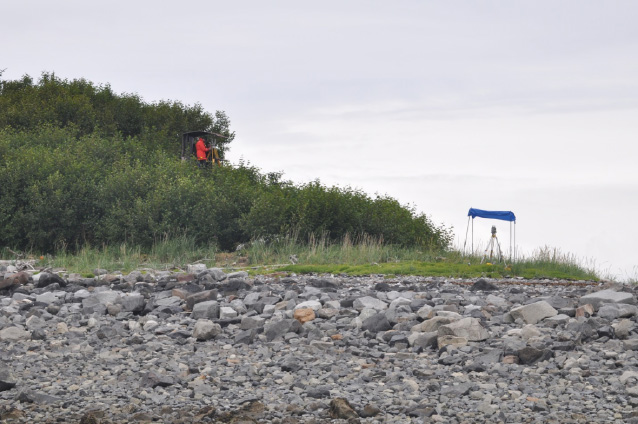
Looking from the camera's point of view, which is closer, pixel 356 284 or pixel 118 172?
pixel 356 284

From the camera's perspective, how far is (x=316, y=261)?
67.1 ft

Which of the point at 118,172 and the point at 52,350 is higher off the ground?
the point at 118,172

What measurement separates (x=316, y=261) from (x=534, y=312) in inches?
430

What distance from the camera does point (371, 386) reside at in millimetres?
7336

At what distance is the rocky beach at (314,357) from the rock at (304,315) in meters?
0.02

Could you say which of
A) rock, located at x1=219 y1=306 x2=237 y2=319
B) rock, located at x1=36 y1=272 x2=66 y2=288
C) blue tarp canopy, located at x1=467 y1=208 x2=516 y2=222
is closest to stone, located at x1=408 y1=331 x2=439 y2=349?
rock, located at x1=219 y1=306 x2=237 y2=319

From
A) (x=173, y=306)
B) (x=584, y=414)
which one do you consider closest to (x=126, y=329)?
(x=173, y=306)

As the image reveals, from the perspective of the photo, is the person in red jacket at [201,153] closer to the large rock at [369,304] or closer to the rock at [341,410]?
the large rock at [369,304]

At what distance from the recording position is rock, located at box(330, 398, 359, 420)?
6.46 m

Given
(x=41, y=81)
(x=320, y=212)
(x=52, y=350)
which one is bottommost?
(x=52, y=350)

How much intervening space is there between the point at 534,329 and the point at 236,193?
18714 millimetres

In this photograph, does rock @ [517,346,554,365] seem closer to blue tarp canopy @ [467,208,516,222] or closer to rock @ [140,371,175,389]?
rock @ [140,371,175,389]

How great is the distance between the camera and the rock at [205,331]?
9422 mm

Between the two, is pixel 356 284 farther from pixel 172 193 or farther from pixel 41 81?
pixel 41 81
